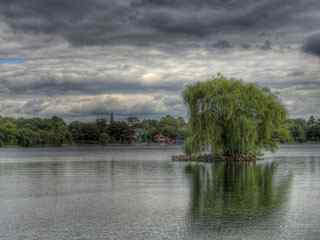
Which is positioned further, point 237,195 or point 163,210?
point 237,195

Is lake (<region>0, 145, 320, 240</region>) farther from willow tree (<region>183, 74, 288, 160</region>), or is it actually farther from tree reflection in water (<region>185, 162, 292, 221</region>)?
willow tree (<region>183, 74, 288, 160</region>)

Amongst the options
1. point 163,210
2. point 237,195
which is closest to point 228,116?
point 237,195

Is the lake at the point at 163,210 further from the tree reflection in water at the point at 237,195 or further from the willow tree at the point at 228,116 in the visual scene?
the willow tree at the point at 228,116

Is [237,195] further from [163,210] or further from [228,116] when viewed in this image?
[228,116]

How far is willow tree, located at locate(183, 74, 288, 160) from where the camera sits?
75188mm

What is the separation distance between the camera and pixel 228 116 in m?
74.5

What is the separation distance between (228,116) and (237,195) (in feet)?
130

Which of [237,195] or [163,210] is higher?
[237,195]

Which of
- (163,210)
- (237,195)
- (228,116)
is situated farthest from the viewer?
(228,116)

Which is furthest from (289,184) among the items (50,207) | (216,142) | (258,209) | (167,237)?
(216,142)

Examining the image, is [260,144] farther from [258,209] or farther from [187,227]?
[187,227]

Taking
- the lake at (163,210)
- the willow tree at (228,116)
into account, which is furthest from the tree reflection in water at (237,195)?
the willow tree at (228,116)

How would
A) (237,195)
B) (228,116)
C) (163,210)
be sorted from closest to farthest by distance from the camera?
(163,210) < (237,195) < (228,116)

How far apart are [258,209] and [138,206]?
668 cm
